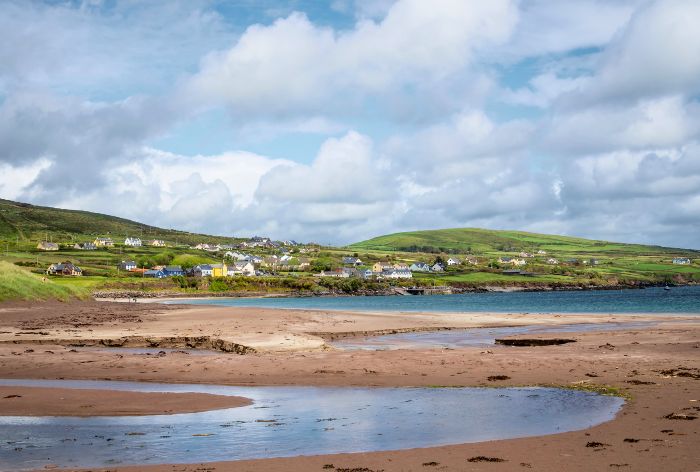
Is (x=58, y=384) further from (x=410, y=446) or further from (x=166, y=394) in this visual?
(x=410, y=446)

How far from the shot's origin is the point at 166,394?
58.7 ft

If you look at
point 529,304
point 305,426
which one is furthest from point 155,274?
point 305,426

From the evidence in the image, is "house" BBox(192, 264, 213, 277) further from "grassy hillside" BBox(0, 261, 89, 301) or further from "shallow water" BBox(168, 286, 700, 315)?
"grassy hillside" BBox(0, 261, 89, 301)

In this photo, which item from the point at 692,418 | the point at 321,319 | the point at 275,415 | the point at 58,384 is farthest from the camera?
the point at 321,319

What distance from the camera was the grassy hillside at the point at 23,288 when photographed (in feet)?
180

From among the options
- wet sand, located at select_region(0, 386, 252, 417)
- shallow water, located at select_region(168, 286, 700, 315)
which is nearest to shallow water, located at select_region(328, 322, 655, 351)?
wet sand, located at select_region(0, 386, 252, 417)

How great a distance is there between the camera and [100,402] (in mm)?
16562

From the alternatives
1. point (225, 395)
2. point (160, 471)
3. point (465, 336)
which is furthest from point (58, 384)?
point (465, 336)

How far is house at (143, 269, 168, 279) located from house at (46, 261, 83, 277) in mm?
18787

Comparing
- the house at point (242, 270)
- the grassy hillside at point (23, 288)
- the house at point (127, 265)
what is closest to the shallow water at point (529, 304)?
the grassy hillside at point (23, 288)

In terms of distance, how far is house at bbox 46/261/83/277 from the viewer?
134875mm

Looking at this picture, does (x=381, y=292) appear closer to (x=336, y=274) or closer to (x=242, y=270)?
(x=336, y=274)

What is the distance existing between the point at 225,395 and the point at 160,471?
7.86m

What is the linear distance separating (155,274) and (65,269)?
98.2 feet
